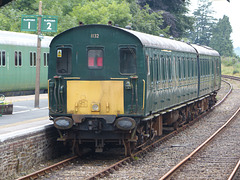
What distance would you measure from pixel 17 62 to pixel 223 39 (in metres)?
87.6

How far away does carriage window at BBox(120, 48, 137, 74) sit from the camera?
12.7 m

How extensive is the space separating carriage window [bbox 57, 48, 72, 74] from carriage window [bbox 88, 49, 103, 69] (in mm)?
489

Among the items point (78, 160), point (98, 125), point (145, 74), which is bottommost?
point (78, 160)

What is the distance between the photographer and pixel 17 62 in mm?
27062

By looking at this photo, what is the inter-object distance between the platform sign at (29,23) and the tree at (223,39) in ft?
294

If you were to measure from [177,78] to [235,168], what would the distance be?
606 cm

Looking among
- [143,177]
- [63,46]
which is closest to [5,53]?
[63,46]

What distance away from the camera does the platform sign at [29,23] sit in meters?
20.6

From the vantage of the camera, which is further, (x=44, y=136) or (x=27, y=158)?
(x=44, y=136)

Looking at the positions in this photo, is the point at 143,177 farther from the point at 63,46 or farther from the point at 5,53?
the point at 5,53

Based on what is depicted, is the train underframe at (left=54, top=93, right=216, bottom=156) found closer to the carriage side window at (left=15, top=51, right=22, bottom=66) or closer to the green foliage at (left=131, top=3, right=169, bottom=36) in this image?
the carriage side window at (left=15, top=51, right=22, bottom=66)

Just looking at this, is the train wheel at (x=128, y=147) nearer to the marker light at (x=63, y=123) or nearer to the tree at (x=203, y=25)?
the marker light at (x=63, y=123)

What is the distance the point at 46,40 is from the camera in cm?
3016

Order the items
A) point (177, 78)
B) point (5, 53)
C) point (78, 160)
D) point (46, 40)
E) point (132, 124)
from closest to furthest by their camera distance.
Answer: point (132, 124) → point (78, 160) → point (177, 78) → point (5, 53) → point (46, 40)
